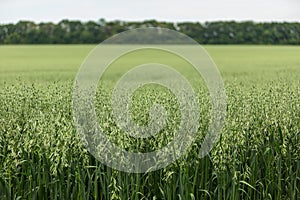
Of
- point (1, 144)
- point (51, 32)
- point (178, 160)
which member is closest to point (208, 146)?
point (178, 160)

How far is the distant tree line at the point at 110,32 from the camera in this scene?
29.2m

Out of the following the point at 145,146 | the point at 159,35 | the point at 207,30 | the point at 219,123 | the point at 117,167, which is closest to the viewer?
the point at 117,167

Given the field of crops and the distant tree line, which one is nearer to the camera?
the field of crops

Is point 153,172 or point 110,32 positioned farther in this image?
point 110,32

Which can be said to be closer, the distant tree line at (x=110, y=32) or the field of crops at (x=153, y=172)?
the field of crops at (x=153, y=172)

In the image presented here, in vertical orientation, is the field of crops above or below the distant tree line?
below

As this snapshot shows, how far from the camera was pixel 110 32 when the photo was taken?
95.8 feet

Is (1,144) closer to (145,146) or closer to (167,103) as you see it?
(145,146)

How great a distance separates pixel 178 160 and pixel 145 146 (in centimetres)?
60

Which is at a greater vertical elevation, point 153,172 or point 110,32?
point 110,32

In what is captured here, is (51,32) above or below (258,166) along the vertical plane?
above

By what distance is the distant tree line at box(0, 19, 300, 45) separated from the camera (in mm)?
29188

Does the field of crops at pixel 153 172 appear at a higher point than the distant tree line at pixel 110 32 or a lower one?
lower

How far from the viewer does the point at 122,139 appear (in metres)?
3.72
